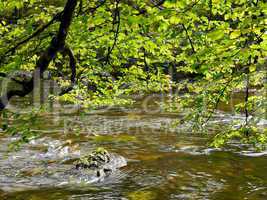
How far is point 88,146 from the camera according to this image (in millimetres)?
19219

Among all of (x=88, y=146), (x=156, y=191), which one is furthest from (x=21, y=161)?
(x=156, y=191)

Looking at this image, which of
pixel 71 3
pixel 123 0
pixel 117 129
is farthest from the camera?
pixel 117 129

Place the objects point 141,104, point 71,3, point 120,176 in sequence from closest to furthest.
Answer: point 71,3 → point 120,176 → point 141,104

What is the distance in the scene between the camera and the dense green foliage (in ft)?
18.5

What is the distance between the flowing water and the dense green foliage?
1.66 m

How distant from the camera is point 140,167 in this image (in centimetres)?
1565

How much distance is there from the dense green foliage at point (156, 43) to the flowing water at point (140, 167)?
1660mm

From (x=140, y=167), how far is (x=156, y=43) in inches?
317

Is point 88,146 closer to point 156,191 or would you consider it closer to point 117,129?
point 117,129

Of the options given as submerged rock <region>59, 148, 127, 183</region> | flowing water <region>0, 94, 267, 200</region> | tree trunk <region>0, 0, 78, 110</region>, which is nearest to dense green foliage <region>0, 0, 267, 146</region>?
tree trunk <region>0, 0, 78, 110</region>

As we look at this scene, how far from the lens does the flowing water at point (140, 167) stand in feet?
41.5

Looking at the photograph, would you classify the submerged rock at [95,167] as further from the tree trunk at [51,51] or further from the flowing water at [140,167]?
the tree trunk at [51,51]

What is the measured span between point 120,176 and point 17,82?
881cm

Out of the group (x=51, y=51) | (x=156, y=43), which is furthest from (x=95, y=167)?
(x=51, y=51)
